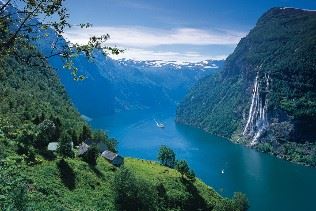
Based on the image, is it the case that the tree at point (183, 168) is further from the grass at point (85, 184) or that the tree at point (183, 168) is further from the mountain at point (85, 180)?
the grass at point (85, 184)

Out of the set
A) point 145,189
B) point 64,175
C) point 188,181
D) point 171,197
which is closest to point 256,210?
point 188,181

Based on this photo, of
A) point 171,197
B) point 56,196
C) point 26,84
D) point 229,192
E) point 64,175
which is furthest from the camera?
point 229,192

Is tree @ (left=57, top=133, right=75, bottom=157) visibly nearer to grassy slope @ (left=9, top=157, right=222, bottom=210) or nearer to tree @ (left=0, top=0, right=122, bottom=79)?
grassy slope @ (left=9, top=157, right=222, bottom=210)

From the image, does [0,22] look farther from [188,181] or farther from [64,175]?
[188,181]

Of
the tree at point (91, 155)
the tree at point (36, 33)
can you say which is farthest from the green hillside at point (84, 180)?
the tree at point (36, 33)

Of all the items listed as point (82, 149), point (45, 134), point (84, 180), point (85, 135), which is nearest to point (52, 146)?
point (45, 134)

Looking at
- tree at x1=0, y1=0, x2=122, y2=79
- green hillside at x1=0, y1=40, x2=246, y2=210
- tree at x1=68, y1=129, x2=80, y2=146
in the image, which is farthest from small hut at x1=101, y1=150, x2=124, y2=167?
tree at x1=0, y1=0, x2=122, y2=79

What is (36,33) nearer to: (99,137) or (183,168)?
(183,168)

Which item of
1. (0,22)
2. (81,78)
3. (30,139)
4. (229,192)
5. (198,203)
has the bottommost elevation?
(229,192)

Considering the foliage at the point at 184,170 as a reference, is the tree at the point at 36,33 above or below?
above
